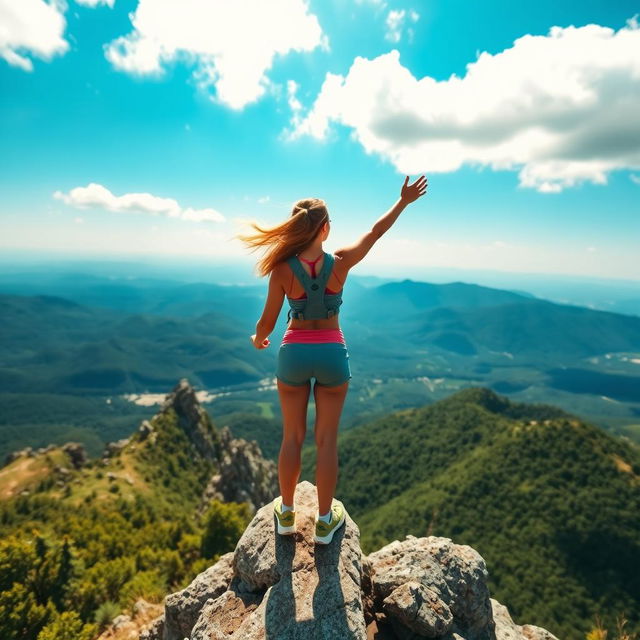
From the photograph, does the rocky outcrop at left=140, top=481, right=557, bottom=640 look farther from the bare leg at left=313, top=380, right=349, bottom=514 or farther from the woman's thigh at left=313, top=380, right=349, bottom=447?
the woman's thigh at left=313, top=380, right=349, bottom=447

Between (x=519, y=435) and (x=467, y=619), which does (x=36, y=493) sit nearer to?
(x=467, y=619)

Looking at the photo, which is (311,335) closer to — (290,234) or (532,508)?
(290,234)

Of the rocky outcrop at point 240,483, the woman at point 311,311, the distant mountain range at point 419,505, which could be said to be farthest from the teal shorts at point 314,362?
the rocky outcrop at point 240,483

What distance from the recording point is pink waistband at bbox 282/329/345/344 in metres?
5.92

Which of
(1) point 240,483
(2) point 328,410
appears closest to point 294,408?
(2) point 328,410

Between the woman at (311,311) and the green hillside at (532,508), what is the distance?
205 feet

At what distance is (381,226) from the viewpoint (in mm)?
6273

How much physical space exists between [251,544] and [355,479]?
368ft

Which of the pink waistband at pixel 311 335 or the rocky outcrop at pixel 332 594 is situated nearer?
the rocky outcrop at pixel 332 594

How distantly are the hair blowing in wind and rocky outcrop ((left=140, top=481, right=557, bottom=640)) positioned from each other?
17.0 ft

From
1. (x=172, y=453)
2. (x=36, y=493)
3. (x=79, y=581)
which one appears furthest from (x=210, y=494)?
(x=79, y=581)

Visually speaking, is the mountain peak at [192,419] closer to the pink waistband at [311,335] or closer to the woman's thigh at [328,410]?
the woman's thigh at [328,410]

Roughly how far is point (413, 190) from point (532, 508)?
8441cm

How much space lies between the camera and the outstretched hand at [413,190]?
663 centimetres
